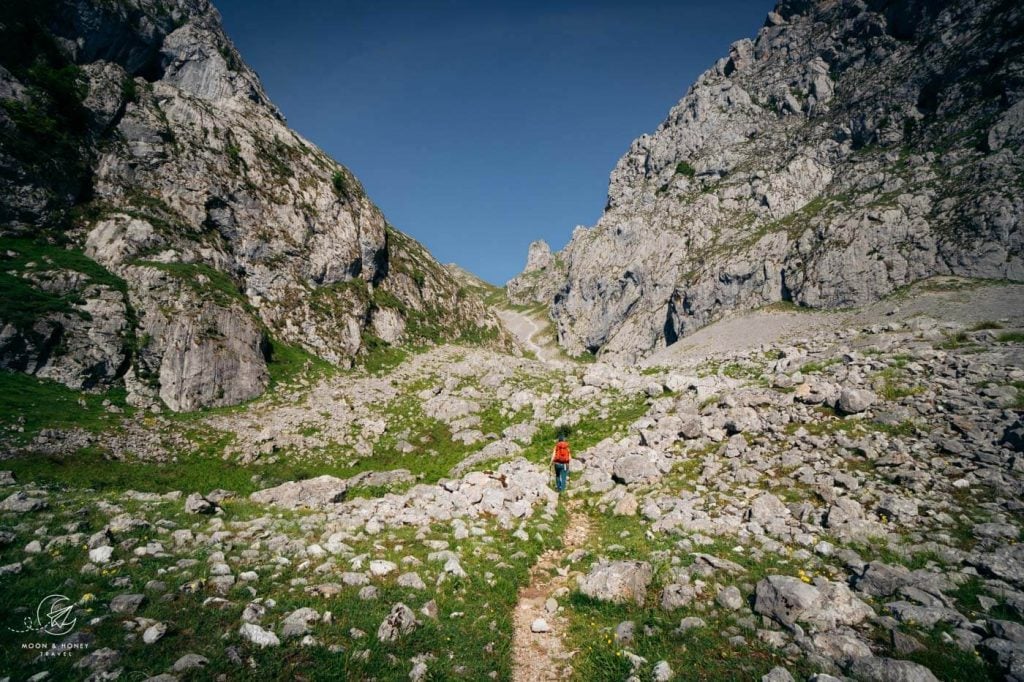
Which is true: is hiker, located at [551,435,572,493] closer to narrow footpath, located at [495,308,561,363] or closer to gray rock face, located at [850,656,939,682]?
gray rock face, located at [850,656,939,682]

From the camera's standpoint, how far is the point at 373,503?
48.1 ft

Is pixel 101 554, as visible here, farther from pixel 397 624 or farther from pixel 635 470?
pixel 635 470

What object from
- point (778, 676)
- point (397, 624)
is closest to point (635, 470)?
point (778, 676)

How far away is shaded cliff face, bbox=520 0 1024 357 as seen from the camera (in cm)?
6494

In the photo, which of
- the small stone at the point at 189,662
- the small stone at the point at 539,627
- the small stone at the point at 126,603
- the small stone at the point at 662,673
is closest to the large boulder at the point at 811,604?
the small stone at the point at 662,673

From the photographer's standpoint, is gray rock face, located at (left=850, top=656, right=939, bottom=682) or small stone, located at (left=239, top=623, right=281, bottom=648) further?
small stone, located at (left=239, top=623, right=281, bottom=648)

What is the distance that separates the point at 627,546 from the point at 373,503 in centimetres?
878

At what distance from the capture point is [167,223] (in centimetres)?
3597

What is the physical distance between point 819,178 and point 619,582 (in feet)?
383

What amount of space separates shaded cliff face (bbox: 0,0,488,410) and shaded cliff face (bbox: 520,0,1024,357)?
6682 centimetres

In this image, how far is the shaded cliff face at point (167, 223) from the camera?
27.4m

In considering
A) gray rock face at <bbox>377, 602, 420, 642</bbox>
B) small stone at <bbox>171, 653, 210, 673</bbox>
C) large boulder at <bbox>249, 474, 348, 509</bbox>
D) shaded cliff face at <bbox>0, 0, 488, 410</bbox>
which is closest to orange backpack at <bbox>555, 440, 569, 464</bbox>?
large boulder at <bbox>249, 474, 348, 509</bbox>

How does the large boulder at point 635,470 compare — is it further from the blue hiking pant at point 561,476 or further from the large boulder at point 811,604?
the large boulder at point 811,604

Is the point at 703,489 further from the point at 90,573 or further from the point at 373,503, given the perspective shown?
the point at 90,573
